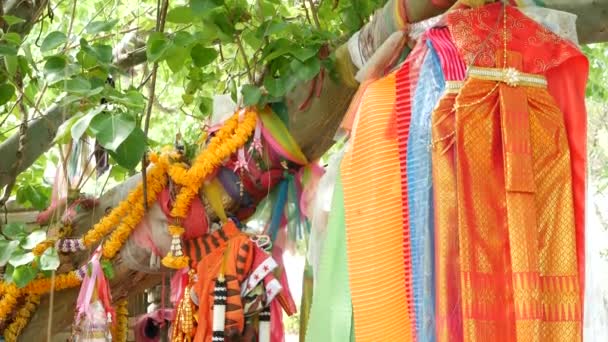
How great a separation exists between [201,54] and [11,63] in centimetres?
42

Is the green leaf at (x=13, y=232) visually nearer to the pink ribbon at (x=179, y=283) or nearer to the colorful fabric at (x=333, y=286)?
the pink ribbon at (x=179, y=283)

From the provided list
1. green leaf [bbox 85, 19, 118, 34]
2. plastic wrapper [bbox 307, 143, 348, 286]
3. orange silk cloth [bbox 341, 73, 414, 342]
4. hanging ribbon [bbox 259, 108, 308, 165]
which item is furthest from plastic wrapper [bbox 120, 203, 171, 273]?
orange silk cloth [bbox 341, 73, 414, 342]

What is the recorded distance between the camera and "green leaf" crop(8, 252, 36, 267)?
2.28m

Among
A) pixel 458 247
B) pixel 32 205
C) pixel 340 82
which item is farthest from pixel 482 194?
pixel 32 205

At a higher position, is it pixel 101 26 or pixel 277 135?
pixel 101 26

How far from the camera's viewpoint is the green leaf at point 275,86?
2.13 metres

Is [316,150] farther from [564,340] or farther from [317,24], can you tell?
[564,340]

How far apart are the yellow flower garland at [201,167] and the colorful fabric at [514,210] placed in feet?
2.38

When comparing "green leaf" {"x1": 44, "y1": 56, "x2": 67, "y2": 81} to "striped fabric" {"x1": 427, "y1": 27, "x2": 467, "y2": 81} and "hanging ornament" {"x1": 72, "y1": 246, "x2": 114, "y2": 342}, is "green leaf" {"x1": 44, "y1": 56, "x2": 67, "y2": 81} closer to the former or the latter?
"hanging ornament" {"x1": 72, "y1": 246, "x2": 114, "y2": 342}

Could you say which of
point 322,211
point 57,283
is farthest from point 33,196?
point 322,211

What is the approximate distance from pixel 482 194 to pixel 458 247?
0.30ft

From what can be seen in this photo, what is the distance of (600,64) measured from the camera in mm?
3096

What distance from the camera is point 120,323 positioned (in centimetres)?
269

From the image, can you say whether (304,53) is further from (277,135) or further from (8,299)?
(8,299)
